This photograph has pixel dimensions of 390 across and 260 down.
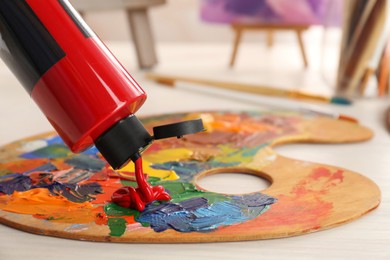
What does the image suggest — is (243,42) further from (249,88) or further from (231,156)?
(231,156)

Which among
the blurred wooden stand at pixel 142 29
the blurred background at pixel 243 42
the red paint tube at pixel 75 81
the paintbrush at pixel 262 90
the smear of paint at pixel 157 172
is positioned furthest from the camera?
the blurred wooden stand at pixel 142 29

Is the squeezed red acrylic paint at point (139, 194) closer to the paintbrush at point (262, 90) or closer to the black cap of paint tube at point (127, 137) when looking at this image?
the black cap of paint tube at point (127, 137)

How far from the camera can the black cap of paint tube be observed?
44 cm

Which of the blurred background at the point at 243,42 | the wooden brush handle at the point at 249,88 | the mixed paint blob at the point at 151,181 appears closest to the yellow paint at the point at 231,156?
the mixed paint blob at the point at 151,181

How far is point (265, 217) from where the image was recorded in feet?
1.54

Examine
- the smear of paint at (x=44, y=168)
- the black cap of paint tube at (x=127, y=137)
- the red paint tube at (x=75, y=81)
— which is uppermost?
the red paint tube at (x=75, y=81)

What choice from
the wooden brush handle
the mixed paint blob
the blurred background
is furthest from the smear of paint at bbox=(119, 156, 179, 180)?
the blurred background

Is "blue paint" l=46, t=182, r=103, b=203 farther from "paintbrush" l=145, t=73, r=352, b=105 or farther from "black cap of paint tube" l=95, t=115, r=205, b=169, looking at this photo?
"paintbrush" l=145, t=73, r=352, b=105

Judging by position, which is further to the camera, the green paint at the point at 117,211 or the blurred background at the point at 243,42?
the blurred background at the point at 243,42

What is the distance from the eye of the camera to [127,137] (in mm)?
446

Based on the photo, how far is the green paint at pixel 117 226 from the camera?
0.44 m

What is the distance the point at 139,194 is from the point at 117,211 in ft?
0.08

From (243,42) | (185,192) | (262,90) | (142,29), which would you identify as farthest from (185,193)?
(243,42)

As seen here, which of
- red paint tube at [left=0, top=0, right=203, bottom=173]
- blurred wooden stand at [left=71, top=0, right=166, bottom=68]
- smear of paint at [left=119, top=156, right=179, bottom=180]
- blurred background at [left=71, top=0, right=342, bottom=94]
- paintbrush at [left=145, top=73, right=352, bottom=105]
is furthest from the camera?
blurred wooden stand at [left=71, top=0, right=166, bottom=68]
